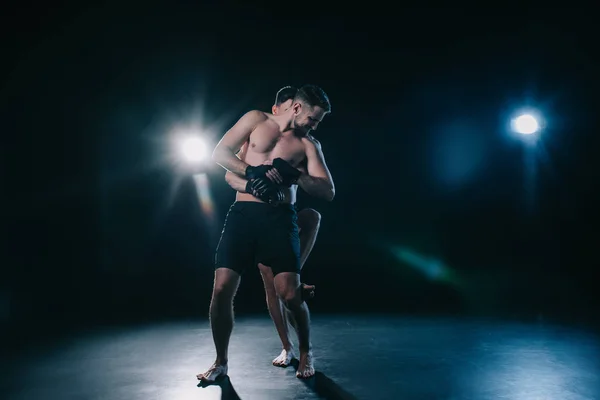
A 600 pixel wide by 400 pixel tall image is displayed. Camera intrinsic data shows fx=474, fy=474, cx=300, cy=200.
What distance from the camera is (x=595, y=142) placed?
586 cm

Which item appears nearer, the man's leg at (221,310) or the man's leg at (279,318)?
the man's leg at (221,310)

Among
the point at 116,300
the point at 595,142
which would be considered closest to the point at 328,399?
the point at 116,300

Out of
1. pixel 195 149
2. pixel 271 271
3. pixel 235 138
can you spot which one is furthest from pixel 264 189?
pixel 195 149

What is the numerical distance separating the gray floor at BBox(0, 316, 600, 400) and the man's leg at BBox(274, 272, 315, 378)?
0.07 metres

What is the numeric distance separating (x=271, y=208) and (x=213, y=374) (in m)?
0.83

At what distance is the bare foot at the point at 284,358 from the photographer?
2.52 m

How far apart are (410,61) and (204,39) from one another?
2495 millimetres

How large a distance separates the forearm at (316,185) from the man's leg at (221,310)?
0.54m

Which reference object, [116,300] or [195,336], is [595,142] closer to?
[195,336]

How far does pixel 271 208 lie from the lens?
7.76 feet

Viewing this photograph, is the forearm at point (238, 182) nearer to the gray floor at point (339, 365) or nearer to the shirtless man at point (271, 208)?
the shirtless man at point (271, 208)

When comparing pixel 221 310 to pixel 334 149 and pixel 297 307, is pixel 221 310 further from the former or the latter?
pixel 334 149

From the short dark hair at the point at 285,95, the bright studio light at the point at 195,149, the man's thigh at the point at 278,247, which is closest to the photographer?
the man's thigh at the point at 278,247

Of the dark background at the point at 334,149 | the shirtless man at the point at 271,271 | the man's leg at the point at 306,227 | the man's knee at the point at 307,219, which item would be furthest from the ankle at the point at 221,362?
the dark background at the point at 334,149
